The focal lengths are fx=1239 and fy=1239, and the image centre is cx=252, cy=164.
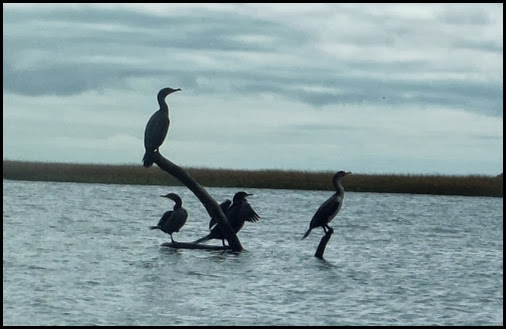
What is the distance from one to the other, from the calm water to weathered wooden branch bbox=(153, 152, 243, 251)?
0.24 meters

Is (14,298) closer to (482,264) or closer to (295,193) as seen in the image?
(482,264)

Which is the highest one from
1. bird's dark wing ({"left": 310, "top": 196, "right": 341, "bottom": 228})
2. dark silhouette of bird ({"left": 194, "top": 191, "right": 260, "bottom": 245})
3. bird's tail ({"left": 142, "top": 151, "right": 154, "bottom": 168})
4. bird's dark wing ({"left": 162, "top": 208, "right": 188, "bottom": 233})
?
bird's tail ({"left": 142, "top": 151, "right": 154, "bottom": 168})

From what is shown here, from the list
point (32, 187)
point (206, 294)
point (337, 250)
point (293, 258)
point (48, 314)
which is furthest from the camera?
point (32, 187)

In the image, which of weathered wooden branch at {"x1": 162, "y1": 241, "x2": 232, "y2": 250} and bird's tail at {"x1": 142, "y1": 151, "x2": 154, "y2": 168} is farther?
weathered wooden branch at {"x1": 162, "y1": 241, "x2": 232, "y2": 250}

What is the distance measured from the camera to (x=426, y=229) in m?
35.2

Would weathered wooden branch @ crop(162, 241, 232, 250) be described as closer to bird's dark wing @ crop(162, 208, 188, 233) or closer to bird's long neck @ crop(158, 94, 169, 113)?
bird's dark wing @ crop(162, 208, 188, 233)

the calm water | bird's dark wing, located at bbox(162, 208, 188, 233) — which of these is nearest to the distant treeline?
the calm water

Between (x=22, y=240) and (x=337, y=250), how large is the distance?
260 inches

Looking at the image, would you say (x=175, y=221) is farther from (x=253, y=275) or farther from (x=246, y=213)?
(x=253, y=275)

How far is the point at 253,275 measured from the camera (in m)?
19.8

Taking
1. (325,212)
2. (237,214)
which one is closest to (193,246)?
(237,214)

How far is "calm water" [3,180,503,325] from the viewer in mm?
15516

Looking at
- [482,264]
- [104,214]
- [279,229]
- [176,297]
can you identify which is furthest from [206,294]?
[104,214]

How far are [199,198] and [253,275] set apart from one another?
2.41 meters
